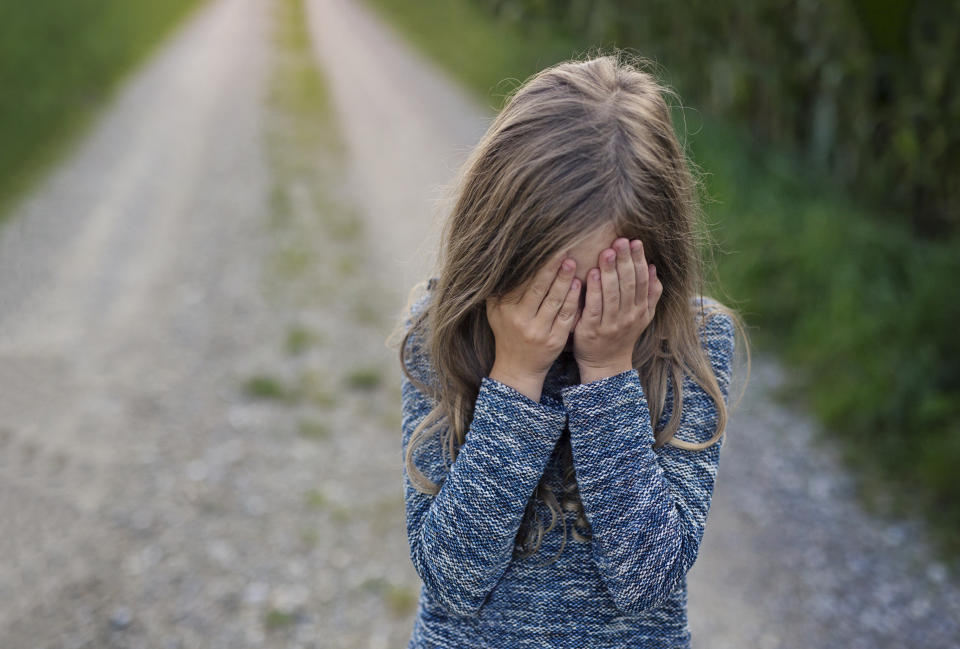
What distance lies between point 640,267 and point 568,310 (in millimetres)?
124

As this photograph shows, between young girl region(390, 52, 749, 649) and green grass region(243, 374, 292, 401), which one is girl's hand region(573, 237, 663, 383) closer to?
young girl region(390, 52, 749, 649)

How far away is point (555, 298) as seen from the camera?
4.10 feet

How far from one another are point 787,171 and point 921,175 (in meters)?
1.05

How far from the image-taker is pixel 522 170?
1259 mm

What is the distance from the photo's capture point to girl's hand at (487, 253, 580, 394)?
1.24 metres

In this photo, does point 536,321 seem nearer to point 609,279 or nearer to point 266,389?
point 609,279

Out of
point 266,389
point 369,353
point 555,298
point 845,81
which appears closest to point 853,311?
point 845,81

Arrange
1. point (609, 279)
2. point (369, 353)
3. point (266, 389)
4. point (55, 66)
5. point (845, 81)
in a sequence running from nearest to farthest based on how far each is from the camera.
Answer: point (609, 279) < point (266, 389) < point (369, 353) < point (845, 81) < point (55, 66)

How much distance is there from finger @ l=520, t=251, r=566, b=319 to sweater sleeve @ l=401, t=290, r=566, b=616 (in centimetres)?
13

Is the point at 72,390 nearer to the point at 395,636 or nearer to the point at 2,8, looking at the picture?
the point at 395,636

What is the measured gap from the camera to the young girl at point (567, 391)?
1252mm

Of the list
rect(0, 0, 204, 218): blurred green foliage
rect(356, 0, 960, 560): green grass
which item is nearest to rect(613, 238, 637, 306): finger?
rect(356, 0, 960, 560): green grass

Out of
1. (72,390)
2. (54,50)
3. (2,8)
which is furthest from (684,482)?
(2,8)

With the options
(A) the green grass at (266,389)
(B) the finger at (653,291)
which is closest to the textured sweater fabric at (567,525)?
(B) the finger at (653,291)
